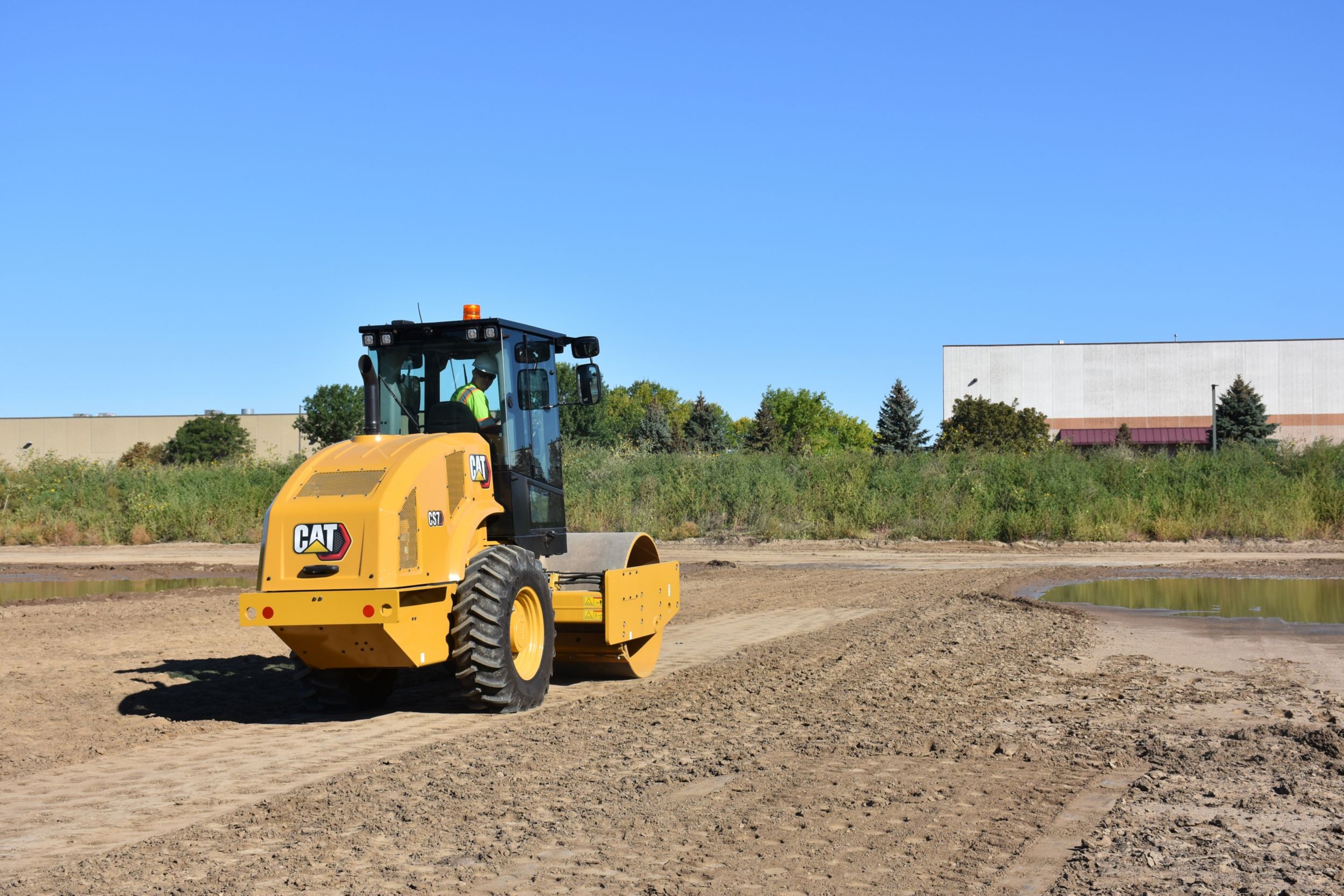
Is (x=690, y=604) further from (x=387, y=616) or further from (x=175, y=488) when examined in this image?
(x=175, y=488)

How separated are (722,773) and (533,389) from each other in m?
4.14

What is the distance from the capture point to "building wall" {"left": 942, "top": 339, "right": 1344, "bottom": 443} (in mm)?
73938

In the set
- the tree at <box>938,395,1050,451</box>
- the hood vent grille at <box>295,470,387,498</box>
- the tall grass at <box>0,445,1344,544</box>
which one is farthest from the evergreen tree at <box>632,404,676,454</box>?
the hood vent grille at <box>295,470,387,498</box>

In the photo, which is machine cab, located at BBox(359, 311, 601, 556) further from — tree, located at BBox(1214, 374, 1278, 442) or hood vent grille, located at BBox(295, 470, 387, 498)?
tree, located at BBox(1214, 374, 1278, 442)

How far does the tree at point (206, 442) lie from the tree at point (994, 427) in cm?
4825

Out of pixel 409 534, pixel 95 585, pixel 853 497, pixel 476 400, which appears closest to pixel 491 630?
pixel 409 534

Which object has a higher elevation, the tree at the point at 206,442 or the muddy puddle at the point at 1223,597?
the tree at the point at 206,442

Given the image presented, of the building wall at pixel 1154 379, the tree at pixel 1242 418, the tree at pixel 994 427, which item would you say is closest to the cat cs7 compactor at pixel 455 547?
the tree at pixel 994 427

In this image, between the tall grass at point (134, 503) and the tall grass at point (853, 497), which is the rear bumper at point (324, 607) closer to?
the tall grass at point (853, 497)

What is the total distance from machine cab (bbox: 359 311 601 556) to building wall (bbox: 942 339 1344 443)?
223 feet

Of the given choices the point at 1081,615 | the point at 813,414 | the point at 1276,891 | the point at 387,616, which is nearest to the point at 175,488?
the point at 1081,615

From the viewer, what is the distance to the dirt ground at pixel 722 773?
523 centimetres

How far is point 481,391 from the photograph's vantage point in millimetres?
9805

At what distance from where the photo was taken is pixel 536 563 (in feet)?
30.8
